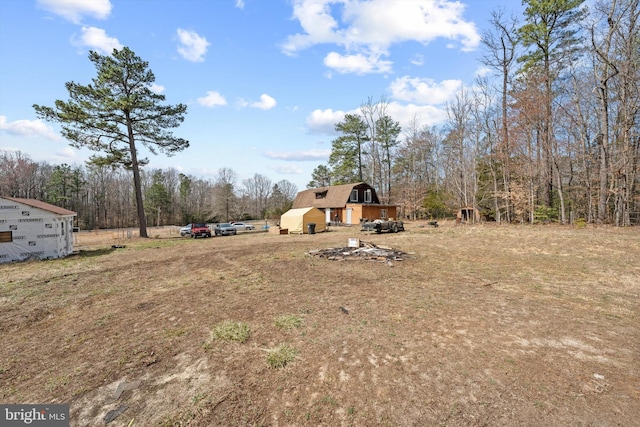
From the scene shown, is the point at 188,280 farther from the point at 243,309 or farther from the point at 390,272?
the point at 390,272

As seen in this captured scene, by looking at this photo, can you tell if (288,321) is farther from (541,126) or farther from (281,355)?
(541,126)

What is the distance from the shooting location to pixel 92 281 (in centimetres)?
934

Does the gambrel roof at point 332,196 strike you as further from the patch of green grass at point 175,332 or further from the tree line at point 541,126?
the patch of green grass at point 175,332

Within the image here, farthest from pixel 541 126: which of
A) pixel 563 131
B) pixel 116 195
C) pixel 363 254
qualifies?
pixel 116 195

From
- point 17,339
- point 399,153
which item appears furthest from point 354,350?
point 399,153

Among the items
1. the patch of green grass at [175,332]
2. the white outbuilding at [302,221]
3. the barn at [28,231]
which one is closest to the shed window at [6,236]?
the barn at [28,231]

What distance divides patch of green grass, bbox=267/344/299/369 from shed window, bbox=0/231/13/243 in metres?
17.5

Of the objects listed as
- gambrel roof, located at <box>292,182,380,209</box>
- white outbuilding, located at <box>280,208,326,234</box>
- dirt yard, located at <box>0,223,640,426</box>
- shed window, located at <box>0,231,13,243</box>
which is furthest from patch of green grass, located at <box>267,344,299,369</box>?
gambrel roof, located at <box>292,182,380,209</box>

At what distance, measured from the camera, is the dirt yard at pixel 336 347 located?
128 inches

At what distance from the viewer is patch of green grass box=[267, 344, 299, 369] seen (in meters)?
4.16

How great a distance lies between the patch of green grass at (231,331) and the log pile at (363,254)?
23.1 ft

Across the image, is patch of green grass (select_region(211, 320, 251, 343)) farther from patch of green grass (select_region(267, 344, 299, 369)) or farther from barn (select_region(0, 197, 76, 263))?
barn (select_region(0, 197, 76, 263))

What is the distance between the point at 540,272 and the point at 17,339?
1442cm

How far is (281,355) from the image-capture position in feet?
14.4
